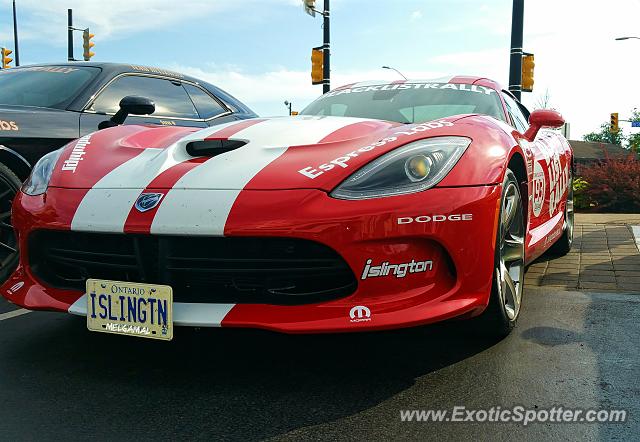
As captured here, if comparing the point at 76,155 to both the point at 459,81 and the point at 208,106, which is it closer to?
the point at 459,81

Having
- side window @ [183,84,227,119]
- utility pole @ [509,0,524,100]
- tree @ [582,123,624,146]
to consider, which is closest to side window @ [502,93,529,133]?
side window @ [183,84,227,119]

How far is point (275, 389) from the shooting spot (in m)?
2.31

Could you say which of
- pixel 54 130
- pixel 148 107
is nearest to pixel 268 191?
pixel 148 107

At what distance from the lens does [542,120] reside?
3422 millimetres

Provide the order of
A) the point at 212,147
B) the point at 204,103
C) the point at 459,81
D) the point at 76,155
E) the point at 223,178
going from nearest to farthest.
Result: 1. the point at 223,178
2. the point at 212,147
3. the point at 76,155
4. the point at 459,81
5. the point at 204,103

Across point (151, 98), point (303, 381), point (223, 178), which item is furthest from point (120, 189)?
point (151, 98)

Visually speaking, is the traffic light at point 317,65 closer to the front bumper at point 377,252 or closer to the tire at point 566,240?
the tire at point 566,240

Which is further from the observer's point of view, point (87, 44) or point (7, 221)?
point (87, 44)

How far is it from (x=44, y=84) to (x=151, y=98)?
2.47 ft

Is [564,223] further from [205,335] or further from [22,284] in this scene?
[22,284]

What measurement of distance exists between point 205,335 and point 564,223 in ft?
10.3

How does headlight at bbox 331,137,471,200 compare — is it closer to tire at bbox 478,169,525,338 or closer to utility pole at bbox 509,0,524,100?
tire at bbox 478,169,525,338

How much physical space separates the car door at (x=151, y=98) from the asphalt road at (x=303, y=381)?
1.75 metres

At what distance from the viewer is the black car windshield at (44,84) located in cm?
434
